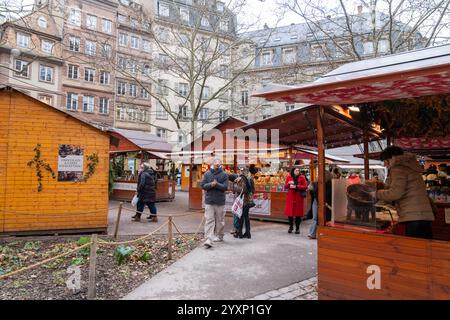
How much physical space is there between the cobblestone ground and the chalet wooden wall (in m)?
5.83

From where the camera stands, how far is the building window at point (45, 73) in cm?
3319

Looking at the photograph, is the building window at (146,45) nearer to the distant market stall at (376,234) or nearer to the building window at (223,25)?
the building window at (223,25)

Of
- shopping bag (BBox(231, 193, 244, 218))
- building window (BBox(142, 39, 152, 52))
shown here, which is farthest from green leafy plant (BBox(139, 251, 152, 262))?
building window (BBox(142, 39, 152, 52))

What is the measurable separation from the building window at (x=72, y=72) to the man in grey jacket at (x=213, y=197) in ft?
109

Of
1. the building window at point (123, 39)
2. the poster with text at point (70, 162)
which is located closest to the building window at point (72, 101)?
the building window at point (123, 39)

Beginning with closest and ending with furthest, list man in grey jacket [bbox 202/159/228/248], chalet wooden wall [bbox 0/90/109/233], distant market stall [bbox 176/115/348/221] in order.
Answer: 1. man in grey jacket [bbox 202/159/228/248]
2. chalet wooden wall [bbox 0/90/109/233]
3. distant market stall [bbox 176/115/348/221]

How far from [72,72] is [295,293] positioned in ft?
122

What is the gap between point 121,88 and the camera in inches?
1529

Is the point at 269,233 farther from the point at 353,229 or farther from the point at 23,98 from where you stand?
the point at 23,98

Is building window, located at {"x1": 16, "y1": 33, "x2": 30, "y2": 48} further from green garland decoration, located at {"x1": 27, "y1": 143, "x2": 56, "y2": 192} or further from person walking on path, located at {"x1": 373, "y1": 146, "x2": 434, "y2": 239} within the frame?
person walking on path, located at {"x1": 373, "y1": 146, "x2": 434, "y2": 239}

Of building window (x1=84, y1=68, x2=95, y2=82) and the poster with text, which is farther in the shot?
building window (x1=84, y1=68, x2=95, y2=82)

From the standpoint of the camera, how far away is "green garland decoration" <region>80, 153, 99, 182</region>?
352 inches

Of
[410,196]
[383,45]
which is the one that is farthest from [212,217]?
[383,45]
